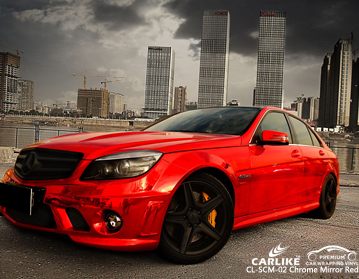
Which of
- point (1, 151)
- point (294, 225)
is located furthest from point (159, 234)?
point (1, 151)

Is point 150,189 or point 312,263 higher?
point 150,189

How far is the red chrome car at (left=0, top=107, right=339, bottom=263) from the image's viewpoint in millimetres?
2021

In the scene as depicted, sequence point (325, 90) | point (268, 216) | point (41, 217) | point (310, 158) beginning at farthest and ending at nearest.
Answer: point (325, 90), point (310, 158), point (268, 216), point (41, 217)

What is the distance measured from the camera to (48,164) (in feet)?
7.31

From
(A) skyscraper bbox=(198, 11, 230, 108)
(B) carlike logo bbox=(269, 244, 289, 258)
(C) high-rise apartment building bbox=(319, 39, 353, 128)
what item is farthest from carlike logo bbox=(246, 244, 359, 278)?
(C) high-rise apartment building bbox=(319, 39, 353, 128)

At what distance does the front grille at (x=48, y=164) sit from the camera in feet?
7.03

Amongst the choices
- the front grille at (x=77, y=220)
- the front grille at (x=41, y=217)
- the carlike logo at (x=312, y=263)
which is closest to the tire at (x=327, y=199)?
the carlike logo at (x=312, y=263)

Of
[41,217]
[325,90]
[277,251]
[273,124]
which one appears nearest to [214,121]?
[273,124]

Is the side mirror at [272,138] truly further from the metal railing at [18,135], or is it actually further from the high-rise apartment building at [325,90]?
the high-rise apartment building at [325,90]

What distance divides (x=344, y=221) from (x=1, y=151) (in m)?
9.32

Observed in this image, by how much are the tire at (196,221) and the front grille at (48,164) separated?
0.76m

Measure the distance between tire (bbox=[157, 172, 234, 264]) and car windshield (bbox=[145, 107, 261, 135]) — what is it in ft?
2.66

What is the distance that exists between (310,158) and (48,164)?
285 centimetres

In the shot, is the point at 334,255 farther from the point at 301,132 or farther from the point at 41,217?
the point at 41,217
